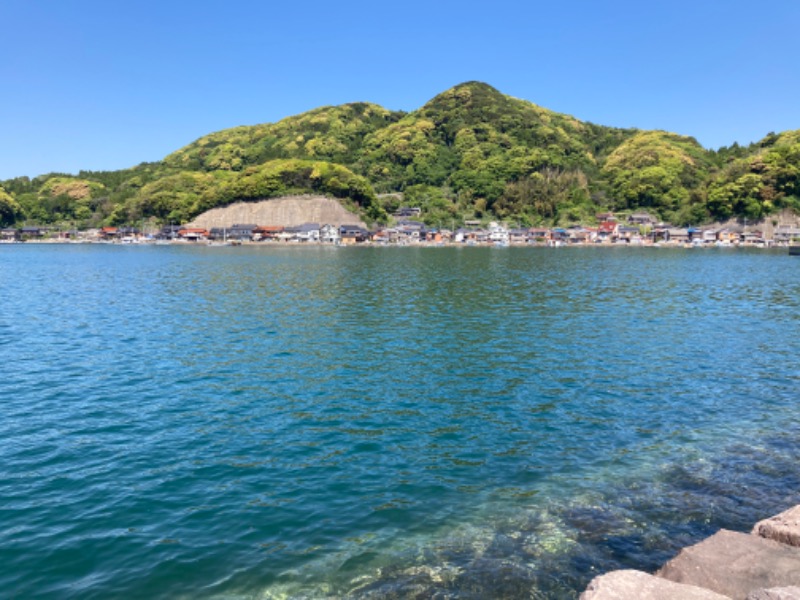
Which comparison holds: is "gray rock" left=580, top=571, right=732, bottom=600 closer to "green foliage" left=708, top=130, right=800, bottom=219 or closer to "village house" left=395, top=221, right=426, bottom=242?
"village house" left=395, top=221, right=426, bottom=242

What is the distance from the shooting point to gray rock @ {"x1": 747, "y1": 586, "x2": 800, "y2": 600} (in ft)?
19.3

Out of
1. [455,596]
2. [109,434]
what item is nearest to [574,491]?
[455,596]

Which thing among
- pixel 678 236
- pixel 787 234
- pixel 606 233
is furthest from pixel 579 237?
pixel 787 234

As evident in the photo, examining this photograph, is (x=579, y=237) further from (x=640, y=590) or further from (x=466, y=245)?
(x=640, y=590)

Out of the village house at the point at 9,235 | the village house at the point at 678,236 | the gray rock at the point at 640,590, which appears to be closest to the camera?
the gray rock at the point at 640,590

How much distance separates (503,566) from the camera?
8.77 meters

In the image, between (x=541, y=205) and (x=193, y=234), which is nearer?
(x=193, y=234)

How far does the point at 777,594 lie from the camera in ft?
19.6

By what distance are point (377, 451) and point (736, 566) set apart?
8.47m

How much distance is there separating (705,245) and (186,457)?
552ft

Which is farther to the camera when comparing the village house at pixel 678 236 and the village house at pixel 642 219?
the village house at pixel 642 219

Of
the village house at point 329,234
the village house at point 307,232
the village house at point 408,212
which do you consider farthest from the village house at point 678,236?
the village house at point 307,232

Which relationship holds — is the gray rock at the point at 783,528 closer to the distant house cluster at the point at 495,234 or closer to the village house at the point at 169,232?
the distant house cluster at the point at 495,234

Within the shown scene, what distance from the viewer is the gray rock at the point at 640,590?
6266 millimetres
